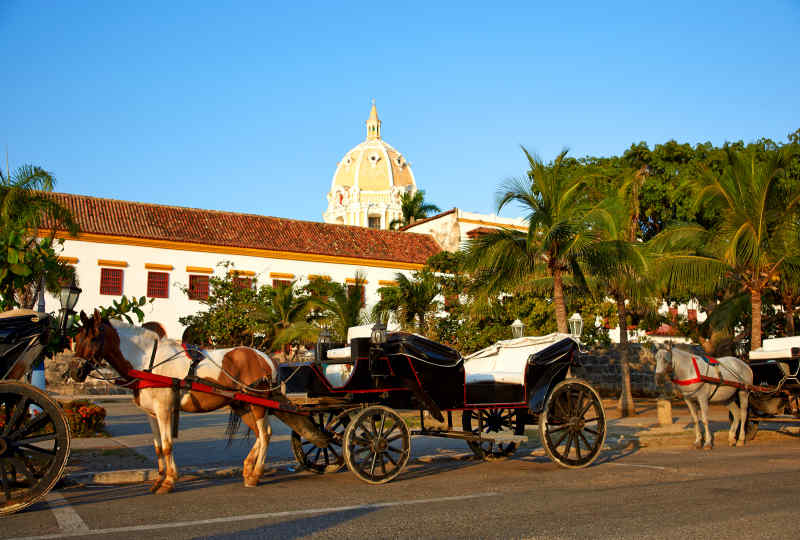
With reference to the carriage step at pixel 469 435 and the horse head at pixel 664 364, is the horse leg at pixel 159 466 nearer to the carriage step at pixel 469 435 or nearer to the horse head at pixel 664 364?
the carriage step at pixel 469 435

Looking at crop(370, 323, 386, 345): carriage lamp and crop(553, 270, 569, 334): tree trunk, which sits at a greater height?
crop(553, 270, 569, 334): tree trunk

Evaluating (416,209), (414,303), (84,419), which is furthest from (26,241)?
(416,209)

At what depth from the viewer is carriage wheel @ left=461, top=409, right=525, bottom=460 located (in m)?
10.4

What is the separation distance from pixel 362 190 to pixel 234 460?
305 feet

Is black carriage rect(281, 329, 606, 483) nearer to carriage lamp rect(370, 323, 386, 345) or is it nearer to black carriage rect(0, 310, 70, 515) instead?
carriage lamp rect(370, 323, 386, 345)

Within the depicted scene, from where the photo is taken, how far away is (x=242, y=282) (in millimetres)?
37750

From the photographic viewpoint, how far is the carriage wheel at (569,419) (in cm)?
970

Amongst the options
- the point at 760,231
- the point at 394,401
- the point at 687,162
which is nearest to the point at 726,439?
the point at 760,231

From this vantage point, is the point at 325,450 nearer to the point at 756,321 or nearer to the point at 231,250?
the point at 756,321

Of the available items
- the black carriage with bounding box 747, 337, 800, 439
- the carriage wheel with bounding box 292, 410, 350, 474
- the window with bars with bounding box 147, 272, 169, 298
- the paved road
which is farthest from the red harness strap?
the window with bars with bounding box 147, 272, 169, 298

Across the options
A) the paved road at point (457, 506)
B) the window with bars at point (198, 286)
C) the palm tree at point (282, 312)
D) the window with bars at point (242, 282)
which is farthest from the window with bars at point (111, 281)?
the paved road at point (457, 506)

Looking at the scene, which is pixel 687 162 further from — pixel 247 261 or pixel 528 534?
pixel 528 534

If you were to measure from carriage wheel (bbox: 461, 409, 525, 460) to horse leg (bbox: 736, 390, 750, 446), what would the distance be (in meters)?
4.40

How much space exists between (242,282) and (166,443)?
A: 30.3m
